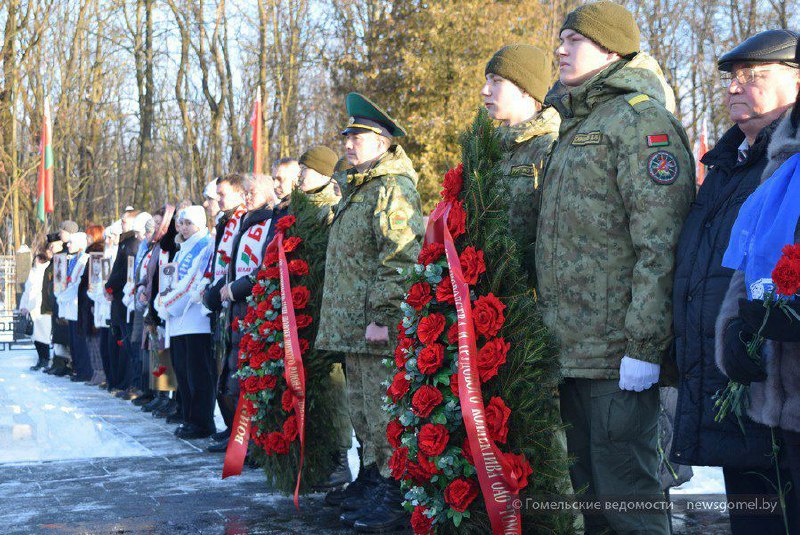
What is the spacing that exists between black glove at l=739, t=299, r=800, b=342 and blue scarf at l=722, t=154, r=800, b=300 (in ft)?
0.26

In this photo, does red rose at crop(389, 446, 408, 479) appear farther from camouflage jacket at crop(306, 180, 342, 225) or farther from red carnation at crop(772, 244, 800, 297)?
camouflage jacket at crop(306, 180, 342, 225)

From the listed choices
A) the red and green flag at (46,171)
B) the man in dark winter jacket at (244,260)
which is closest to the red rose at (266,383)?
the man in dark winter jacket at (244,260)

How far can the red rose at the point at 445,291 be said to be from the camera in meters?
4.12

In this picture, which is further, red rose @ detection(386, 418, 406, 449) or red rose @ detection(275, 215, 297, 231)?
red rose @ detection(275, 215, 297, 231)

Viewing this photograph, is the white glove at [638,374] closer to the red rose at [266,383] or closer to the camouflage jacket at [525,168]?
the camouflage jacket at [525,168]

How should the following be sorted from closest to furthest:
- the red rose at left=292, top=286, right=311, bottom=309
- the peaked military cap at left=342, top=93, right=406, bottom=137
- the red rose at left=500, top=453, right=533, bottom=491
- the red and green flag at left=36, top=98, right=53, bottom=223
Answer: the red rose at left=500, top=453, right=533, bottom=491 < the peaked military cap at left=342, top=93, right=406, bottom=137 < the red rose at left=292, top=286, right=311, bottom=309 < the red and green flag at left=36, top=98, right=53, bottom=223

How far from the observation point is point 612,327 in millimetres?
3643

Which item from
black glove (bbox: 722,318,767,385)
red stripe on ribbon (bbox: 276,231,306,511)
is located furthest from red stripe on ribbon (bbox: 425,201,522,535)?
red stripe on ribbon (bbox: 276,231,306,511)

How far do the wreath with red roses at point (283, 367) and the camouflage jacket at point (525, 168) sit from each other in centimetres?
212

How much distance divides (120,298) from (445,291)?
345 inches

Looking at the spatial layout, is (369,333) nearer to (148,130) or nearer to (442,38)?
(442,38)

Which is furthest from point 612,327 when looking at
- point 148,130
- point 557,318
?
point 148,130

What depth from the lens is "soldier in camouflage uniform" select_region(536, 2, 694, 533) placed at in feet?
11.6

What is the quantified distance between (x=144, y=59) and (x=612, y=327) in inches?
1190
